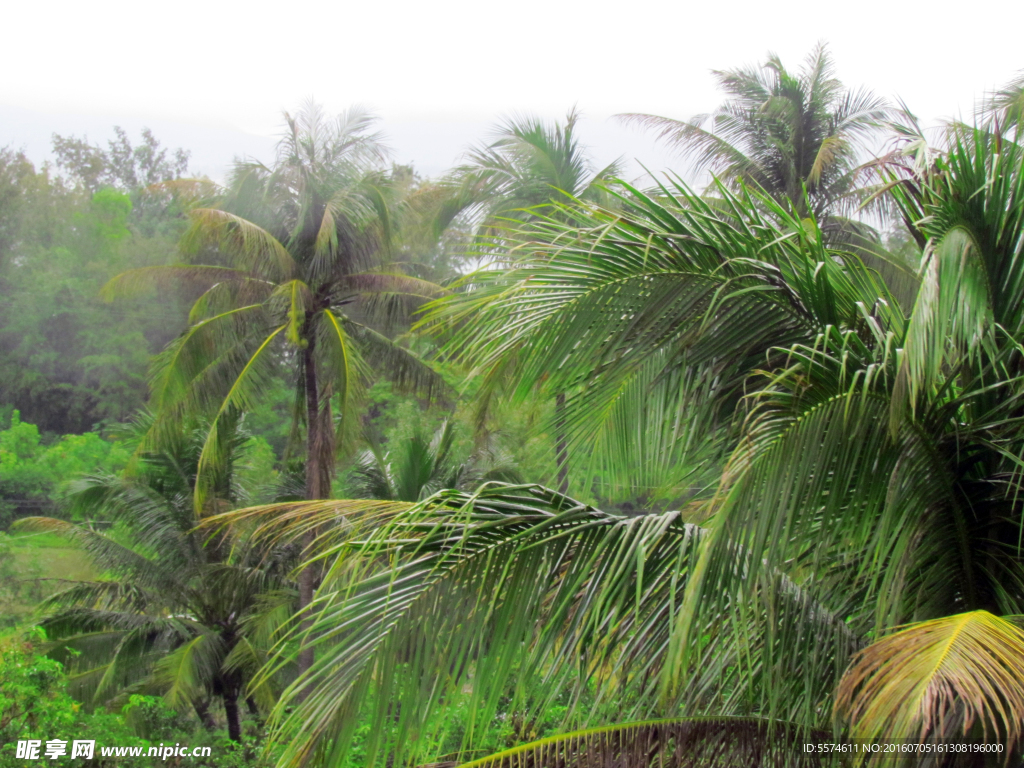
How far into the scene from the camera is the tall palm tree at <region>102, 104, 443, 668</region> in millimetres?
12812

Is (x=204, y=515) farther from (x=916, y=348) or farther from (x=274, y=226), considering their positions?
(x=916, y=348)

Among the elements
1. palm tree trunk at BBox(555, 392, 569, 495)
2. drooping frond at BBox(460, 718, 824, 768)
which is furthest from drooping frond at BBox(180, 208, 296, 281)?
drooping frond at BBox(460, 718, 824, 768)

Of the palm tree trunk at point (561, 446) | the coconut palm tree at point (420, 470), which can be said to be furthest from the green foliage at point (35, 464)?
the palm tree trunk at point (561, 446)

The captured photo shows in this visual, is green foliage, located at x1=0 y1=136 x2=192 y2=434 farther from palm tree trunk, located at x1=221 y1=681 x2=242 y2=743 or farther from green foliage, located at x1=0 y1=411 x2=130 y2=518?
palm tree trunk, located at x1=221 y1=681 x2=242 y2=743

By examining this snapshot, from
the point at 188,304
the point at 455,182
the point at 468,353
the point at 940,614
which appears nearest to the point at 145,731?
the point at 455,182

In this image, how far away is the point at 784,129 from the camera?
13742 millimetres

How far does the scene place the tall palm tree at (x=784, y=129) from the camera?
536 inches

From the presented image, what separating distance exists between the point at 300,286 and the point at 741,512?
11.3 m

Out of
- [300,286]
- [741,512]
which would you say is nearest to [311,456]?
[300,286]

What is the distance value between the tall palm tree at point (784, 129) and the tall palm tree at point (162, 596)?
9.31 m

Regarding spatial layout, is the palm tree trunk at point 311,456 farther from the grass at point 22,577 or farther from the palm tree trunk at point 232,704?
the grass at point 22,577

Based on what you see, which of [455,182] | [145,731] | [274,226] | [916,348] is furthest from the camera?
[455,182]

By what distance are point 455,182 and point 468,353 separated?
12.4 metres

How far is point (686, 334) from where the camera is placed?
3.05m
